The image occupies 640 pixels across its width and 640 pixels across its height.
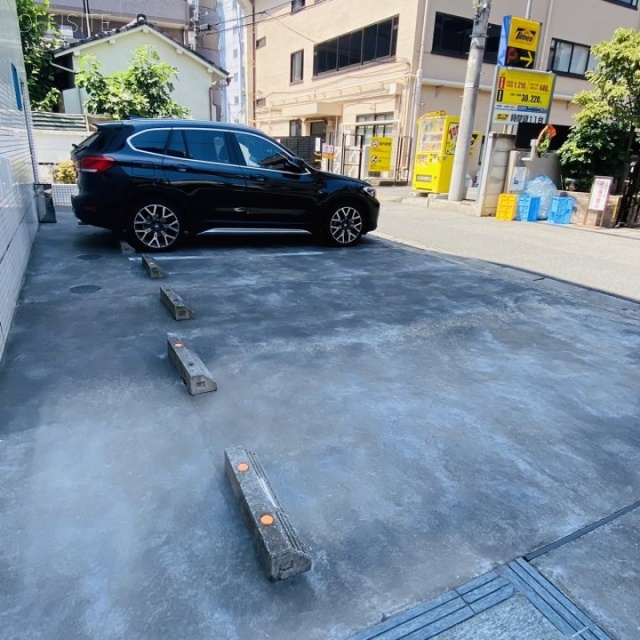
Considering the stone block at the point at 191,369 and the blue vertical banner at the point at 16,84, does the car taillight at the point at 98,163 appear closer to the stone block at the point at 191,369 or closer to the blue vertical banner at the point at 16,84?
the blue vertical banner at the point at 16,84

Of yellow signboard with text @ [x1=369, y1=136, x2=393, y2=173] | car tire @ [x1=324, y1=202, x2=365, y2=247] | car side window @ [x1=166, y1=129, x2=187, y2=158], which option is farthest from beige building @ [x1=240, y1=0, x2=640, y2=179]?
car side window @ [x1=166, y1=129, x2=187, y2=158]

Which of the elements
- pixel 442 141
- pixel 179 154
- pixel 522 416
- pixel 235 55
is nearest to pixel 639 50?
pixel 442 141

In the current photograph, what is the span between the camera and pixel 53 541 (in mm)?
1930

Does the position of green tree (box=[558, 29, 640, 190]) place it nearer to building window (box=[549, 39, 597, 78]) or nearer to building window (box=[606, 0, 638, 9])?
building window (box=[549, 39, 597, 78])

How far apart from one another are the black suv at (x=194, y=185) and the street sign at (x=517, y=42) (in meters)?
6.63

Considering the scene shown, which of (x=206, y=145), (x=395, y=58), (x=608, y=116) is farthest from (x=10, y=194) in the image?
(x=395, y=58)

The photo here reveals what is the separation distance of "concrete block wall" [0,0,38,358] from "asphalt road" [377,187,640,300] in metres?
5.61

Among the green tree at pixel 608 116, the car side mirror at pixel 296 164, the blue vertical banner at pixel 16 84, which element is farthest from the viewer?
the green tree at pixel 608 116

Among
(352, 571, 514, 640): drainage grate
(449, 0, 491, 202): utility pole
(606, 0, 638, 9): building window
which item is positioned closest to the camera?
(352, 571, 514, 640): drainage grate

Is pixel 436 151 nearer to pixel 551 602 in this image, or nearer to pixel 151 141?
pixel 151 141

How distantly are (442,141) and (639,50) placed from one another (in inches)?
225

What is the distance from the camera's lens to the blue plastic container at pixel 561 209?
1109 cm

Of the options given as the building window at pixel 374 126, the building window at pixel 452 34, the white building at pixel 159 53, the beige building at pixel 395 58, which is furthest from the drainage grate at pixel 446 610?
the building window at pixel 452 34

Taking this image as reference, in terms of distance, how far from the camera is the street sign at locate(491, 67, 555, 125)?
11461mm
